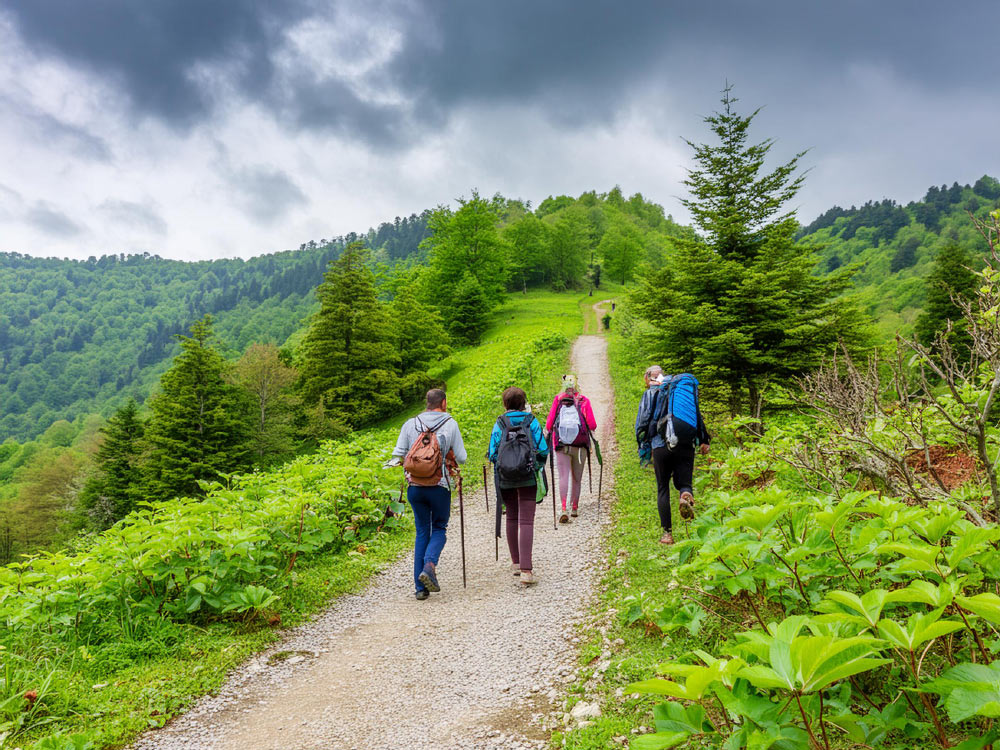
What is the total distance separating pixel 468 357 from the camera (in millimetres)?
36719

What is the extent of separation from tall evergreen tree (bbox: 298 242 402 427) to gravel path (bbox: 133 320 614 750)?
23097 mm

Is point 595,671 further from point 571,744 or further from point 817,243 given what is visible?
point 817,243

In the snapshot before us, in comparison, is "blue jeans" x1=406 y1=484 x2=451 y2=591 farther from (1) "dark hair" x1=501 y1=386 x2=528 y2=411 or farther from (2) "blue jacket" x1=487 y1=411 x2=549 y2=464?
(1) "dark hair" x1=501 y1=386 x2=528 y2=411

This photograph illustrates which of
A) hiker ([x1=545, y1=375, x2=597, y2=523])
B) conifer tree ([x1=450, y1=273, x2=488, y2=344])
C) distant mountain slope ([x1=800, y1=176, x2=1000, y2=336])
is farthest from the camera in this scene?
distant mountain slope ([x1=800, y1=176, x2=1000, y2=336])

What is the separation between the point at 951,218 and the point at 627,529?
12043 centimetres

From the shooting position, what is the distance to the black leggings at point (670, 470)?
6840 mm

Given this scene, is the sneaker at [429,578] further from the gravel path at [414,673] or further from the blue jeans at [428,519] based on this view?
the gravel path at [414,673]

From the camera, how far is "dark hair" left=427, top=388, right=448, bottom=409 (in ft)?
20.6

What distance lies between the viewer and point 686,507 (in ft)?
17.9

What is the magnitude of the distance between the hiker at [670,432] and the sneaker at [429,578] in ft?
9.48

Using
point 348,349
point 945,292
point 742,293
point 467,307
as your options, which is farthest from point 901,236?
point 742,293

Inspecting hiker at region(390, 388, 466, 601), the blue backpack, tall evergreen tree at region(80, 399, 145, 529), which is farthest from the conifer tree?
hiker at region(390, 388, 466, 601)

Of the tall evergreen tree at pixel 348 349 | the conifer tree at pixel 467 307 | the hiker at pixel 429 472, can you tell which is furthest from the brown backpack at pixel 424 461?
the conifer tree at pixel 467 307

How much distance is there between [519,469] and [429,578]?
163 cm
